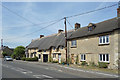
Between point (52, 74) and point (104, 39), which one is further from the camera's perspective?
point (104, 39)

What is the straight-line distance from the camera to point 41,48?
36062mm

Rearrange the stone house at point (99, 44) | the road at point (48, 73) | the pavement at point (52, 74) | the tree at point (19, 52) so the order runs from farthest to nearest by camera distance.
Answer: the tree at point (19, 52) < the stone house at point (99, 44) < the road at point (48, 73) < the pavement at point (52, 74)

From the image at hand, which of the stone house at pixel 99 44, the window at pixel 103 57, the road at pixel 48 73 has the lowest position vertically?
the road at pixel 48 73

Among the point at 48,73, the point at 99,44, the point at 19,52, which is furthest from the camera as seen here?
the point at 19,52

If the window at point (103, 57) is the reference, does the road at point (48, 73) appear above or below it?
below

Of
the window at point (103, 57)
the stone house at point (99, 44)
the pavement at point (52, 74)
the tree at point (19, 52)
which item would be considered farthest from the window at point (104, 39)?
the tree at point (19, 52)

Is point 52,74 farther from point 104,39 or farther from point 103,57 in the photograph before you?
point 104,39

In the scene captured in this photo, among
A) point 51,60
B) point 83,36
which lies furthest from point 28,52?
point 83,36

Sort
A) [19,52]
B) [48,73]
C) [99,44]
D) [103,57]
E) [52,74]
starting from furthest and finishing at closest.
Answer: [19,52], [99,44], [103,57], [48,73], [52,74]

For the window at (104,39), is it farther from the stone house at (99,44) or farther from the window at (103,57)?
the window at (103,57)

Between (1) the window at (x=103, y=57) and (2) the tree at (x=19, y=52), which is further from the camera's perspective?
(2) the tree at (x=19, y=52)

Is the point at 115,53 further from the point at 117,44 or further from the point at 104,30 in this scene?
the point at 104,30

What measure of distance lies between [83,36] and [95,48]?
135 inches

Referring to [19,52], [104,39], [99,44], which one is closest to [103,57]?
[99,44]
